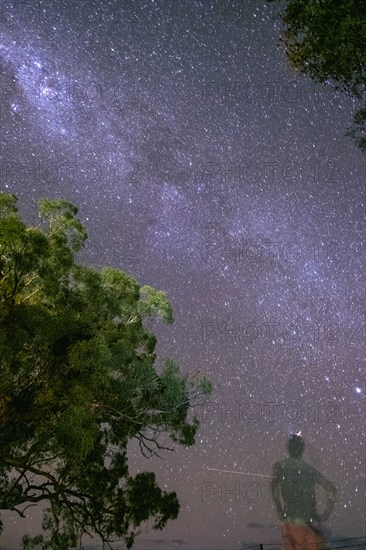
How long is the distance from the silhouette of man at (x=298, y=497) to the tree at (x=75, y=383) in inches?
1207

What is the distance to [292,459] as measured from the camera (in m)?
42.1

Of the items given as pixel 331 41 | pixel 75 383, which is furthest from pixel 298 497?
pixel 331 41

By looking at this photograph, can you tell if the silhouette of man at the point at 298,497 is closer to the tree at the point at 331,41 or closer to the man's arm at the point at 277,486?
the man's arm at the point at 277,486

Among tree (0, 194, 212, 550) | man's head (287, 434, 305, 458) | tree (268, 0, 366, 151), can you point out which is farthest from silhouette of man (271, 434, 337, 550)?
tree (268, 0, 366, 151)

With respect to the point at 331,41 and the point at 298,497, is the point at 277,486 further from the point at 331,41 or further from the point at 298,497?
the point at 331,41

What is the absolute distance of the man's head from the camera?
42125mm

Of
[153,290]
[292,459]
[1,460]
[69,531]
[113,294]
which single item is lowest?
[69,531]

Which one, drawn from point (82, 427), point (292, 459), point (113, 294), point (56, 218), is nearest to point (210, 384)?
point (113, 294)

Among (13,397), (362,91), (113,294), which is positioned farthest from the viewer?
(113,294)

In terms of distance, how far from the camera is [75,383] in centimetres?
1104

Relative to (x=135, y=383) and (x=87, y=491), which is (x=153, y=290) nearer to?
(x=135, y=383)

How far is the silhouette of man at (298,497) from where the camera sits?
41250 millimetres

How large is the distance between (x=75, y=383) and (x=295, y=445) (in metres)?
34.3

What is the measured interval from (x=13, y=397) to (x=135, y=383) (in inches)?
103
